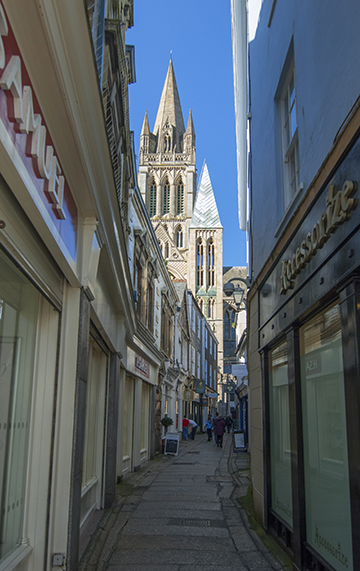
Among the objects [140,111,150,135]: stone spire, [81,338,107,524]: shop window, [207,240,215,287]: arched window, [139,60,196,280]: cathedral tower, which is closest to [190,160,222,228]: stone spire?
[207,240,215,287]: arched window

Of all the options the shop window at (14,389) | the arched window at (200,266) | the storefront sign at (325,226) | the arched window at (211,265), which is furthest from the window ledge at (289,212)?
the arched window at (211,265)

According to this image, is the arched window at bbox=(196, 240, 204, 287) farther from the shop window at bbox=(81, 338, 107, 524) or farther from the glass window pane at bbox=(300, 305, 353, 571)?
the glass window pane at bbox=(300, 305, 353, 571)

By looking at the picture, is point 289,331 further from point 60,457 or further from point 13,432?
point 13,432

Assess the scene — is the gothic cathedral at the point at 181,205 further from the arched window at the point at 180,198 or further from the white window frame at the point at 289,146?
the white window frame at the point at 289,146

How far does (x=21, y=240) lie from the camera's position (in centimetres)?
328

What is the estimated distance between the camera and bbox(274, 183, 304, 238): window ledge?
5629 mm

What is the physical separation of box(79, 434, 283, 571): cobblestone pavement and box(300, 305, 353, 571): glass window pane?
1.11m

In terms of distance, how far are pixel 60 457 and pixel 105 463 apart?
12.9 feet

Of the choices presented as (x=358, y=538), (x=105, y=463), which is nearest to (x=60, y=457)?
(x=358, y=538)

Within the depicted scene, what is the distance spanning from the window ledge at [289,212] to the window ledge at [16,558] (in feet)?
13.8

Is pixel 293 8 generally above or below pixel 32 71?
above

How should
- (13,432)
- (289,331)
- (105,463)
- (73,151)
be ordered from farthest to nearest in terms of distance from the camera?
(105,463) → (289,331) → (73,151) → (13,432)

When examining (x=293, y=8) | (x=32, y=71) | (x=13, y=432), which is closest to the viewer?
(x=32, y=71)

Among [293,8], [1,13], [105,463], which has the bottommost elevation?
[105,463]
